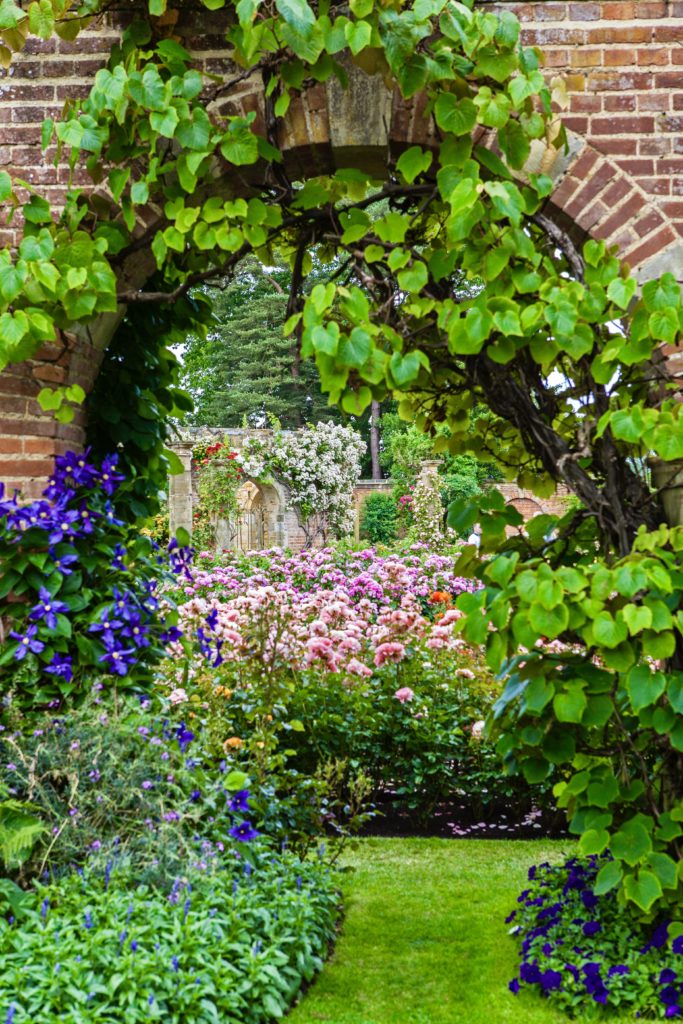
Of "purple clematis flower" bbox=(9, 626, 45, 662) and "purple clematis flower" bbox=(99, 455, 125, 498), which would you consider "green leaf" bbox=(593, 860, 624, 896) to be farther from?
"purple clematis flower" bbox=(99, 455, 125, 498)

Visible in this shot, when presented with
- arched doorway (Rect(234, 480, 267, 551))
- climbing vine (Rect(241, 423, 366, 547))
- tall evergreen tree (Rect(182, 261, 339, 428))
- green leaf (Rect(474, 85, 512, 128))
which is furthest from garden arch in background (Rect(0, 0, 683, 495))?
tall evergreen tree (Rect(182, 261, 339, 428))

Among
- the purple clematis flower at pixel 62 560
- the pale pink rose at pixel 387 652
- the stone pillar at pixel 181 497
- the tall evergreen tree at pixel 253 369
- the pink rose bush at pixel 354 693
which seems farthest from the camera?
the tall evergreen tree at pixel 253 369

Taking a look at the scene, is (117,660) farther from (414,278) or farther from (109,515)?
(414,278)

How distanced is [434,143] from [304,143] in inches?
18.1

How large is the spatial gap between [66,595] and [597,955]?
2170 mm

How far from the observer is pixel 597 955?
11.0ft

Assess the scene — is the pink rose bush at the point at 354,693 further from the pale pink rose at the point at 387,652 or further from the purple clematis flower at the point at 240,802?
the purple clematis flower at the point at 240,802

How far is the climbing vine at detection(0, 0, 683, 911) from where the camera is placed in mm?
3102

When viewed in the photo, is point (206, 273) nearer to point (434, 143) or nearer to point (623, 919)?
point (434, 143)

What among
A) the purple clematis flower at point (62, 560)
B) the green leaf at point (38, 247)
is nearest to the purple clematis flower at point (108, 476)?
the purple clematis flower at point (62, 560)

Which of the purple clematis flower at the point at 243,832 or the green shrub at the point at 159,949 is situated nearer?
the green shrub at the point at 159,949

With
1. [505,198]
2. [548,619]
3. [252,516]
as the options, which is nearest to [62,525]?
[548,619]

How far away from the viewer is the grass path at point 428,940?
11.1 feet

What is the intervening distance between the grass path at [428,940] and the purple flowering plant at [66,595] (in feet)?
4.32
